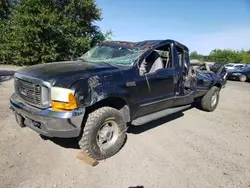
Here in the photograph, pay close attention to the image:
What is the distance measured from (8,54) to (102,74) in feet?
53.0

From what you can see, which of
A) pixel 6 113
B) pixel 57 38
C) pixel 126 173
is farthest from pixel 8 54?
pixel 126 173

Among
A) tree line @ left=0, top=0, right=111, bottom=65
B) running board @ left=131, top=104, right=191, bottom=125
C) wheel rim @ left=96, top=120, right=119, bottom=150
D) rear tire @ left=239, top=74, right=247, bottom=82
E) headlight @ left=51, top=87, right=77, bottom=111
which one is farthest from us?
rear tire @ left=239, top=74, right=247, bottom=82

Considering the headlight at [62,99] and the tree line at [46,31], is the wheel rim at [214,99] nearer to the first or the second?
the headlight at [62,99]

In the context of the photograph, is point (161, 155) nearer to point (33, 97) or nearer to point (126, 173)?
point (126, 173)

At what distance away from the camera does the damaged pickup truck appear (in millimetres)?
2984

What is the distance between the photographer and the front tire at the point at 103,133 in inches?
128

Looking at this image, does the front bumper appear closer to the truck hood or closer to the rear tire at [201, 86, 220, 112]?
the truck hood

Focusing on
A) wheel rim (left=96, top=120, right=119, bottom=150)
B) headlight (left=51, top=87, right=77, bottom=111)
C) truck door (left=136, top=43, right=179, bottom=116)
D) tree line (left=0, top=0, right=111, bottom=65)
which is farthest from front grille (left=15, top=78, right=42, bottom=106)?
tree line (left=0, top=0, right=111, bottom=65)

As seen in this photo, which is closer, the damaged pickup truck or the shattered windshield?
the damaged pickup truck

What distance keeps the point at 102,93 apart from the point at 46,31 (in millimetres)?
14482

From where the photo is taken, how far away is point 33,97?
10.5 feet

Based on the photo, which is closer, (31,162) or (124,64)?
(31,162)

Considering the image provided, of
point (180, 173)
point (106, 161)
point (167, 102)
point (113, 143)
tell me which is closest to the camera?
point (180, 173)

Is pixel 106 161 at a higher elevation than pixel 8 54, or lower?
lower
